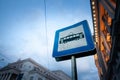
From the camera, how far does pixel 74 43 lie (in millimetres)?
2342

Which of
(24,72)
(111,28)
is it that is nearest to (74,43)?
(111,28)

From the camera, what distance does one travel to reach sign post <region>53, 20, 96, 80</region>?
2156 millimetres

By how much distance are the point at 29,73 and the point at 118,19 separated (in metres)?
38.4

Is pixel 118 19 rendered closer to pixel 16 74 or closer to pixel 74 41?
pixel 74 41

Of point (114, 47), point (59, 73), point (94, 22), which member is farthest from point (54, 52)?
point (59, 73)

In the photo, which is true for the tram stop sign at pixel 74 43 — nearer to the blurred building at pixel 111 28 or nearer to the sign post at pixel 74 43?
the sign post at pixel 74 43

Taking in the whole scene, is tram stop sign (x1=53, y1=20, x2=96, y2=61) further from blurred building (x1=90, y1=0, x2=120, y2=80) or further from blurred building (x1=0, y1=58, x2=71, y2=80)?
blurred building (x1=0, y1=58, x2=71, y2=80)

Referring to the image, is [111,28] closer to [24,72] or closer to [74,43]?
[74,43]

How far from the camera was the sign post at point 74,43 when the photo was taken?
2.16 m

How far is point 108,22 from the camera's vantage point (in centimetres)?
1080

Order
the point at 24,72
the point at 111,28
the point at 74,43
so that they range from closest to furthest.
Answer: the point at 74,43
the point at 111,28
the point at 24,72

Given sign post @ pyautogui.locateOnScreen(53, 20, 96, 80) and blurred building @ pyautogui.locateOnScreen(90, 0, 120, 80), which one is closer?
sign post @ pyautogui.locateOnScreen(53, 20, 96, 80)

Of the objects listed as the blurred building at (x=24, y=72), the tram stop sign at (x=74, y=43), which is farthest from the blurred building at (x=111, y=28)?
the blurred building at (x=24, y=72)

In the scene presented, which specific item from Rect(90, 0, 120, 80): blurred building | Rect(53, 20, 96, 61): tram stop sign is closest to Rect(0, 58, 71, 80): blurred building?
Rect(90, 0, 120, 80): blurred building
